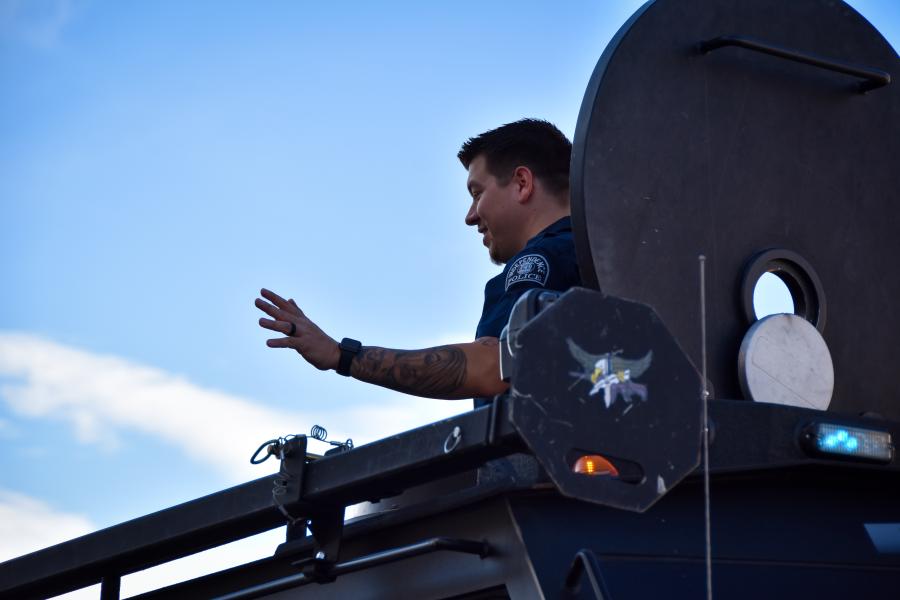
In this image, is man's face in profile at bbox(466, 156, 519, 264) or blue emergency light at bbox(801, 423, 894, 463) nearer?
blue emergency light at bbox(801, 423, 894, 463)

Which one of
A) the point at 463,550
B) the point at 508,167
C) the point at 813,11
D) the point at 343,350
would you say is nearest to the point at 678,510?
the point at 463,550

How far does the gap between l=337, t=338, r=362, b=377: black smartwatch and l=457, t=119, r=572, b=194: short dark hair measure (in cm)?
141

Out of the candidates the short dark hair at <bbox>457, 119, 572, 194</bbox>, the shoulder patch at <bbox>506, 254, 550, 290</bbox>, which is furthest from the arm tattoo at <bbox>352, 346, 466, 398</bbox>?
the short dark hair at <bbox>457, 119, 572, 194</bbox>

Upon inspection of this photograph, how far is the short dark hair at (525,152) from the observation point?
4367 mm

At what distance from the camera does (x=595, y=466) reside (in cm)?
206

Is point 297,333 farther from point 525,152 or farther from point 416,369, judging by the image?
point 525,152

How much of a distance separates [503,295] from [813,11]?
1.06m

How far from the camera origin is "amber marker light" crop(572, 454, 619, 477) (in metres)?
2.06

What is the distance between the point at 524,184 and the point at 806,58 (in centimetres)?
124

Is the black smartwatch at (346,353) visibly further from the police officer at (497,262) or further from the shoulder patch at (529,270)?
the shoulder patch at (529,270)

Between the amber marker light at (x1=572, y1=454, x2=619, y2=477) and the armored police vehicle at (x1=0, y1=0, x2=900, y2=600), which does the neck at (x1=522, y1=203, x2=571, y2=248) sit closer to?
the armored police vehicle at (x1=0, y1=0, x2=900, y2=600)

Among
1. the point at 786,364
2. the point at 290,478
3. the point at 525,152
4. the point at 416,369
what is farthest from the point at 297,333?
the point at 525,152

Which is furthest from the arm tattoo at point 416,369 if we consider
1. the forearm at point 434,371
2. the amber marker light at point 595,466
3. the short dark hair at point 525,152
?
the short dark hair at point 525,152

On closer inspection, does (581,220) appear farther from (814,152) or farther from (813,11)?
(813,11)
